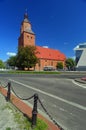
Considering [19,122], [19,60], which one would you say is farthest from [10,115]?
[19,60]

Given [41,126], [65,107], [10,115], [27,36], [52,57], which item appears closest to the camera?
[41,126]

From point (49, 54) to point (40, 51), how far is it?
7599mm

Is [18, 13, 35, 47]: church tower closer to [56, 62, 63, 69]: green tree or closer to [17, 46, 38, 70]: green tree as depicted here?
[56, 62, 63, 69]: green tree

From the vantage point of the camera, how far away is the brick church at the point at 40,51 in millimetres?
110500

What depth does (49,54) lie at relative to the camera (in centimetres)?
12675

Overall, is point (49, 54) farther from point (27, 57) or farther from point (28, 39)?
point (27, 57)

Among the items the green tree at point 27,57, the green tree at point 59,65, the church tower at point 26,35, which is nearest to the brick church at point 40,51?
the church tower at point 26,35

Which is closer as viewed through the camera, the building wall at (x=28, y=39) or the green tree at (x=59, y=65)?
the building wall at (x=28, y=39)

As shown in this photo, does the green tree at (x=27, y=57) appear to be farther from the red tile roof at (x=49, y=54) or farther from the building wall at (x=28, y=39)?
the red tile roof at (x=49, y=54)

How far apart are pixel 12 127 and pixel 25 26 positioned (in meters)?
113

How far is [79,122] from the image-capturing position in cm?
729

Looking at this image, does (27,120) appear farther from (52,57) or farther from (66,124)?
(52,57)

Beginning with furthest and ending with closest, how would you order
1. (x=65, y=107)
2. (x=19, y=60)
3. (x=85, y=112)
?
(x=19, y=60)
(x=65, y=107)
(x=85, y=112)

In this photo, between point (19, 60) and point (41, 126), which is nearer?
point (41, 126)
